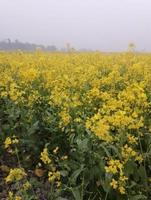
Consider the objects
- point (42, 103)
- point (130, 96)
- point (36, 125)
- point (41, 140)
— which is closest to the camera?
point (130, 96)

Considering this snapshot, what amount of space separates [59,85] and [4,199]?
5.12ft

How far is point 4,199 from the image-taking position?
386cm

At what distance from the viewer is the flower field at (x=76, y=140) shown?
3.30 metres

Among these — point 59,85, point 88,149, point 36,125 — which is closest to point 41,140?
point 36,125

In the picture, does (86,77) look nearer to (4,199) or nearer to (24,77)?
(24,77)

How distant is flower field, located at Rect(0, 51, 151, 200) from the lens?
330 cm

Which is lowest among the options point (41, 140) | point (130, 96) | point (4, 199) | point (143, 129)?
point (4, 199)

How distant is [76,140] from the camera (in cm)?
376

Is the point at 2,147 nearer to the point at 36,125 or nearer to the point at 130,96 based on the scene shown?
the point at 36,125

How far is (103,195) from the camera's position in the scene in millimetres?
3582

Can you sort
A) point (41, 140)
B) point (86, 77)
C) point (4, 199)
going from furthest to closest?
1. point (86, 77)
2. point (41, 140)
3. point (4, 199)

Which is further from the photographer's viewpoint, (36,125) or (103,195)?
(36,125)

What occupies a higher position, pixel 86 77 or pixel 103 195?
pixel 86 77

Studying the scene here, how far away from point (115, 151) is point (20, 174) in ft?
2.34
